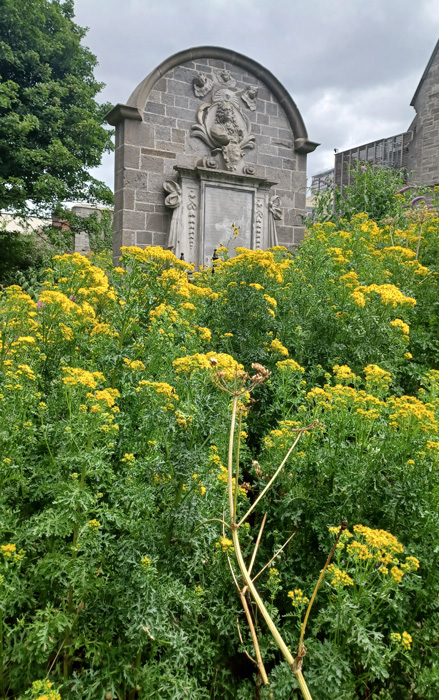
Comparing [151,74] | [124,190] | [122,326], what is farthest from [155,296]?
[151,74]

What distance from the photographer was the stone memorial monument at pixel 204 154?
23.9 feet

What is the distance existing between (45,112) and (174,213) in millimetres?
9775

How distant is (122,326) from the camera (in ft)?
9.36

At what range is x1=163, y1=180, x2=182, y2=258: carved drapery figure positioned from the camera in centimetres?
740

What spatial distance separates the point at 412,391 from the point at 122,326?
2.26 metres

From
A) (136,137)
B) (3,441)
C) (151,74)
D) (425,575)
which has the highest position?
(151,74)

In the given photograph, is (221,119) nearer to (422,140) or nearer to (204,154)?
(204,154)

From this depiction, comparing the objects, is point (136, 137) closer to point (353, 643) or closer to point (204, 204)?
point (204, 204)

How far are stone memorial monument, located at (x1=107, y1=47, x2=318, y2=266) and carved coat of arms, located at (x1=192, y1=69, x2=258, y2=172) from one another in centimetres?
2

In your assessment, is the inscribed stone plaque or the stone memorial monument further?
the inscribed stone plaque

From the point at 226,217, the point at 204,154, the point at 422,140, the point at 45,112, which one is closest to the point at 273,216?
the point at 226,217

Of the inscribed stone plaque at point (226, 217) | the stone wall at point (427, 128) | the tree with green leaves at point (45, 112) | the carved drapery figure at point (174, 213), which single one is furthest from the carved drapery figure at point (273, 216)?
the tree with green leaves at point (45, 112)

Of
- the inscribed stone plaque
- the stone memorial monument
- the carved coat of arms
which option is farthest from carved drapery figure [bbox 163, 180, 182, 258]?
the carved coat of arms

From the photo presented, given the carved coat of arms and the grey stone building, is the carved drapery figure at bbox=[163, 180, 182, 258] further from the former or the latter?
the grey stone building
